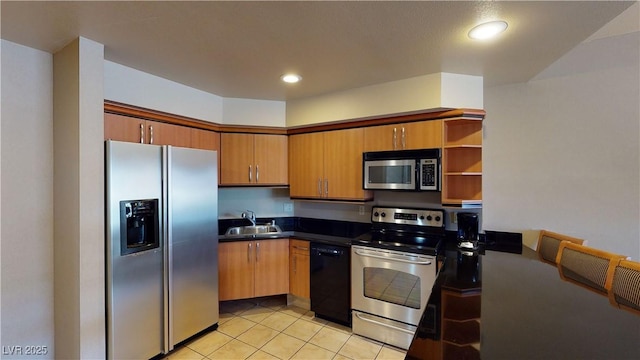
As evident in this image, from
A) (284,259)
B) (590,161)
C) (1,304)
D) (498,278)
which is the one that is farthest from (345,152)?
(1,304)

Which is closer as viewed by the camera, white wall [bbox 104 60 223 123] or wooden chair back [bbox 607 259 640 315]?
wooden chair back [bbox 607 259 640 315]

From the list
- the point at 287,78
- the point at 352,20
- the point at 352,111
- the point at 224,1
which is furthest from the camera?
the point at 352,111

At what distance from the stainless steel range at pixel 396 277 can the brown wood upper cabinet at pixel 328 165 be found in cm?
55

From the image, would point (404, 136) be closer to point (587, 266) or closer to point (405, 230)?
point (405, 230)

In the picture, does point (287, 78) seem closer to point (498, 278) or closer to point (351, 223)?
point (351, 223)

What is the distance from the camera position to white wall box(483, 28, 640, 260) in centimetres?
234

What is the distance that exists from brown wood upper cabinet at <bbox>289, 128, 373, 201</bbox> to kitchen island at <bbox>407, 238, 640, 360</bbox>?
140 cm

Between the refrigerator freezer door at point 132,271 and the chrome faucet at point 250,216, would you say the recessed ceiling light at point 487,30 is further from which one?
the chrome faucet at point 250,216

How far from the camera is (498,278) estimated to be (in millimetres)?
1655

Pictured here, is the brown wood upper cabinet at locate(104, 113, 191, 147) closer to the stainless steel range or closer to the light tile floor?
the light tile floor

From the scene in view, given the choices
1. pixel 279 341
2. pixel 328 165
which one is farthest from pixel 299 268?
pixel 328 165

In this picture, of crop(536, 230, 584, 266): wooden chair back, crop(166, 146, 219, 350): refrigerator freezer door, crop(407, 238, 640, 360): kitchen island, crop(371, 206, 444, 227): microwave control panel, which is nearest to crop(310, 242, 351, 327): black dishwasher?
crop(371, 206, 444, 227): microwave control panel

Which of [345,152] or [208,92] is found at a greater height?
[208,92]

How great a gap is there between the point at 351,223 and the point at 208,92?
211 centimetres
